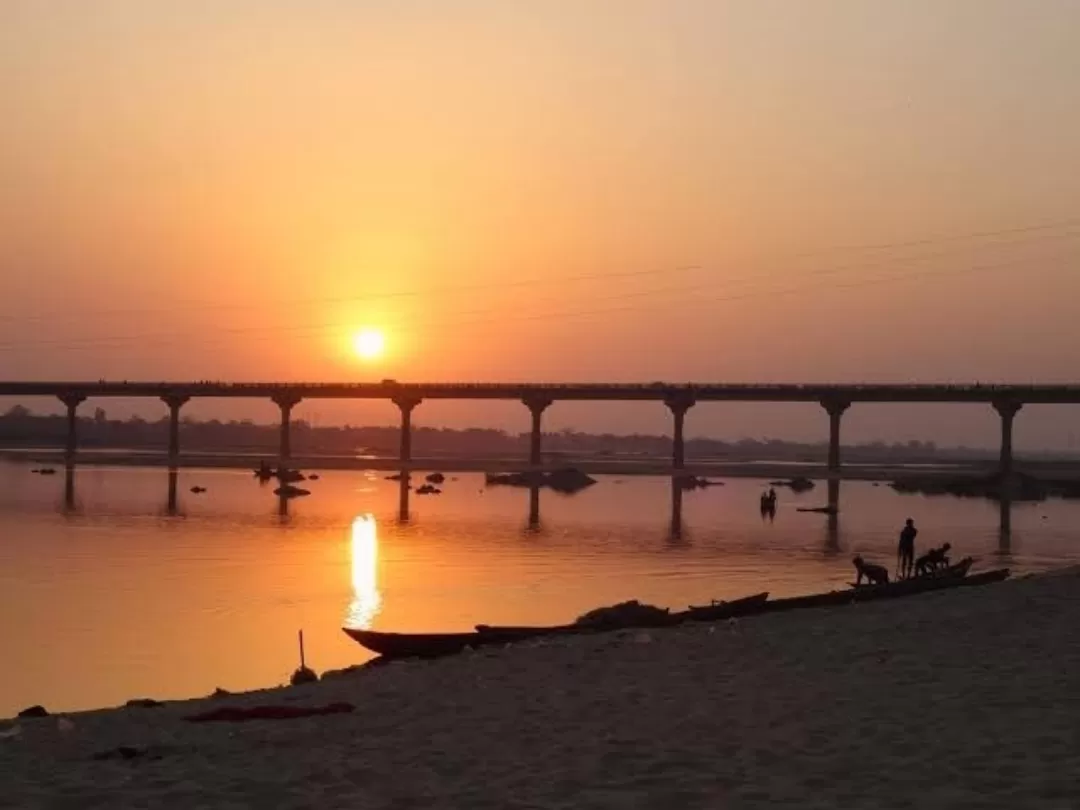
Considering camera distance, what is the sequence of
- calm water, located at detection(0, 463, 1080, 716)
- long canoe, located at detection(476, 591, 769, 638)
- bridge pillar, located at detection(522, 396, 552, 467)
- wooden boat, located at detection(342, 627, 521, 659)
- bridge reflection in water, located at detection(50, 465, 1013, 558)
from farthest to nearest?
1. bridge pillar, located at detection(522, 396, 552, 467)
2. bridge reflection in water, located at detection(50, 465, 1013, 558)
3. calm water, located at detection(0, 463, 1080, 716)
4. long canoe, located at detection(476, 591, 769, 638)
5. wooden boat, located at detection(342, 627, 521, 659)

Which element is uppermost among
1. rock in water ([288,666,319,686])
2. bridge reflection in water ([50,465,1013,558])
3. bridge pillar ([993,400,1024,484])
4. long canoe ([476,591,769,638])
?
bridge pillar ([993,400,1024,484])

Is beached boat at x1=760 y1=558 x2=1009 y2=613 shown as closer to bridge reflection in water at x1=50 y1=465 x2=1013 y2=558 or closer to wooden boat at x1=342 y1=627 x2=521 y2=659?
wooden boat at x1=342 y1=627 x2=521 y2=659

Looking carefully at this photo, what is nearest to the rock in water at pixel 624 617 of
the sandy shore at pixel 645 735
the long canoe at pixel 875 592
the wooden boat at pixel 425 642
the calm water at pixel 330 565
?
the wooden boat at pixel 425 642

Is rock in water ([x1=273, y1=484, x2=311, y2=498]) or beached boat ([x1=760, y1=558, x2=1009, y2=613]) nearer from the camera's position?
beached boat ([x1=760, y1=558, x2=1009, y2=613])

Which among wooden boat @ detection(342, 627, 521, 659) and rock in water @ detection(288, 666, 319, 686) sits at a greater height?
wooden boat @ detection(342, 627, 521, 659)

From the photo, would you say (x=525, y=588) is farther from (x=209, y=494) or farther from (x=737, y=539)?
(x=209, y=494)

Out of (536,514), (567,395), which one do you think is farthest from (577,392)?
(536,514)

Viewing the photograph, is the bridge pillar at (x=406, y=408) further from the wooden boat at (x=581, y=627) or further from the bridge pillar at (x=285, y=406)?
the wooden boat at (x=581, y=627)

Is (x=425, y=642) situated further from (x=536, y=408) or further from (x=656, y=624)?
(x=536, y=408)

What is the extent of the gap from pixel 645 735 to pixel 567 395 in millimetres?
131980

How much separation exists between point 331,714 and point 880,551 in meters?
43.1

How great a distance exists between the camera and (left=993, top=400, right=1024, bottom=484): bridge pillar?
4855 inches

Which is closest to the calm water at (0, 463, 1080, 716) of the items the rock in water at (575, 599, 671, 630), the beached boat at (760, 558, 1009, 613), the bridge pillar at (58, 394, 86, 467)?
the rock in water at (575, 599, 671, 630)

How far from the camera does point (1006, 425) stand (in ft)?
408
